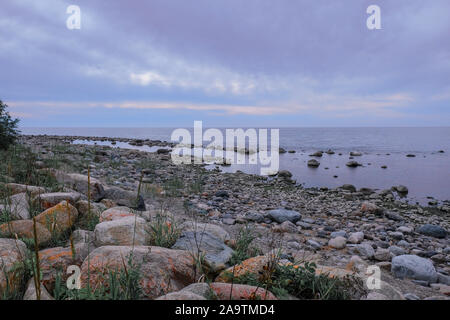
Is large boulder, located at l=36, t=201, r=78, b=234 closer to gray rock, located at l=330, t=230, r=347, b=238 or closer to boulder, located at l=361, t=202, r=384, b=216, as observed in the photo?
gray rock, located at l=330, t=230, r=347, b=238

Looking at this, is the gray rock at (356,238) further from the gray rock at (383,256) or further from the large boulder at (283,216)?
the large boulder at (283,216)

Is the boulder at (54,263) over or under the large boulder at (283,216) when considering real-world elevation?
over

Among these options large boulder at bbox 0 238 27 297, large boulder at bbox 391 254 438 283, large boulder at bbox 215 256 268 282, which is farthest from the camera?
large boulder at bbox 391 254 438 283

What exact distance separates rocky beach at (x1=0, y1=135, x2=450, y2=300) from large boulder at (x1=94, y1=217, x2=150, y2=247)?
0.01 meters

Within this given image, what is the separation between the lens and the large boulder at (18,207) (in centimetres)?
388

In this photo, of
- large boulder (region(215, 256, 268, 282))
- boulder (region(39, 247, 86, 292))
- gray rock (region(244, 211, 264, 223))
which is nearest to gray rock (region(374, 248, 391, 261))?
gray rock (region(244, 211, 264, 223))

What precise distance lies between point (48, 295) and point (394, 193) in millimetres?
15718

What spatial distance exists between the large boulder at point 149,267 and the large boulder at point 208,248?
0.96 ft

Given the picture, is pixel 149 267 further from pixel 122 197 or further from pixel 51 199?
pixel 122 197

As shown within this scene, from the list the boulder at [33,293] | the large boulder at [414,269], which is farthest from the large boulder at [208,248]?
the large boulder at [414,269]

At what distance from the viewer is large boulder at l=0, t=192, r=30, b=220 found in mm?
3875

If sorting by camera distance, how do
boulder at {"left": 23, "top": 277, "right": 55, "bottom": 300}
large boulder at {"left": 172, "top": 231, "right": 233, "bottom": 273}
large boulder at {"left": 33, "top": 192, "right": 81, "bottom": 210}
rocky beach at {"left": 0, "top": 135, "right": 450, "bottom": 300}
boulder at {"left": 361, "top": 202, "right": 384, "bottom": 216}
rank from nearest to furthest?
boulder at {"left": 23, "top": 277, "right": 55, "bottom": 300} → rocky beach at {"left": 0, "top": 135, "right": 450, "bottom": 300} → large boulder at {"left": 172, "top": 231, "right": 233, "bottom": 273} → large boulder at {"left": 33, "top": 192, "right": 81, "bottom": 210} → boulder at {"left": 361, "top": 202, "right": 384, "bottom": 216}
